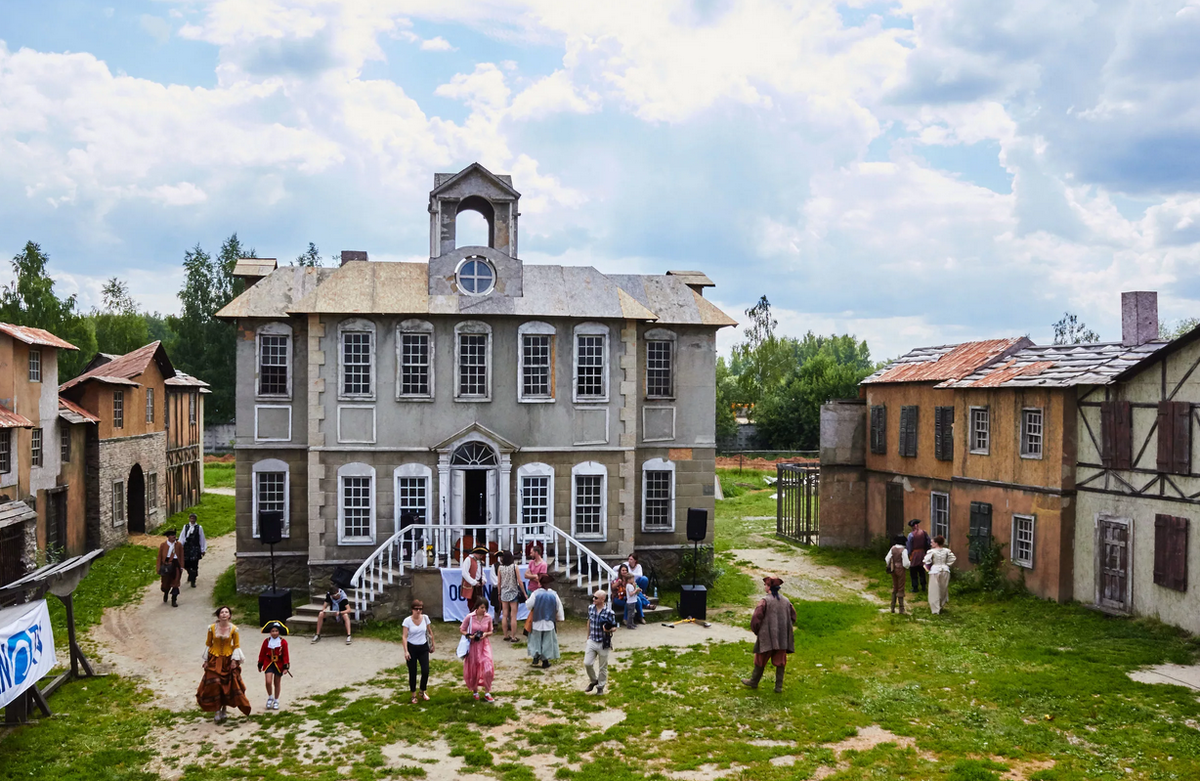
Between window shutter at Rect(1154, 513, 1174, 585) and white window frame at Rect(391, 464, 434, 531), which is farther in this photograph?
white window frame at Rect(391, 464, 434, 531)

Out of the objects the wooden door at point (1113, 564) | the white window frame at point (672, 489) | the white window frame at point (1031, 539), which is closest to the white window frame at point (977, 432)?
the white window frame at point (1031, 539)

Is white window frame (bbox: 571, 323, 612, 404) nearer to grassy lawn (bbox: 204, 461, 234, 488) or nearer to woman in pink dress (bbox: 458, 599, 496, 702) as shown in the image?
woman in pink dress (bbox: 458, 599, 496, 702)

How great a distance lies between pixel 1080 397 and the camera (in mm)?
20938

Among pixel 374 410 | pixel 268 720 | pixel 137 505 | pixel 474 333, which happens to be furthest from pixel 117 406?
pixel 268 720

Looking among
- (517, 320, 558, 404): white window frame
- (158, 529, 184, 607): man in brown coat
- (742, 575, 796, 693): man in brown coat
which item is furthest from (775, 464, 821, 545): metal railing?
(158, 529, 184, 607): man in brown coat

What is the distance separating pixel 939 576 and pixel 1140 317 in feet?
27.9

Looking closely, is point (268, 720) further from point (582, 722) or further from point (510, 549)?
point (510, 549)

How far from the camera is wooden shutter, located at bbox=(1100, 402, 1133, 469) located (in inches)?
770

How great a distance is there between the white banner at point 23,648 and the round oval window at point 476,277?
11998mm

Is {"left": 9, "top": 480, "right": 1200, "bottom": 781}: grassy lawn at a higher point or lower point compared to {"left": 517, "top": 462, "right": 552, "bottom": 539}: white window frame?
lower

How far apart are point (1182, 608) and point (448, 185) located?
19.4 metres

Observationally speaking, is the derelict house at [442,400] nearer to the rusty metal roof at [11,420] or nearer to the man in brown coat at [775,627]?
the rusty metal roof at [11,420]

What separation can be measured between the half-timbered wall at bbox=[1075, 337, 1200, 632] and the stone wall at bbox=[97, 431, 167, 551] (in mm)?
29657

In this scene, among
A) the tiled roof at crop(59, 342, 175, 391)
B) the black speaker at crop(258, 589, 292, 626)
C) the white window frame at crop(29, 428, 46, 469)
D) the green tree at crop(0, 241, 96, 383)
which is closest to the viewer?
the black speaker at crop(258, 589, 292, 626)
